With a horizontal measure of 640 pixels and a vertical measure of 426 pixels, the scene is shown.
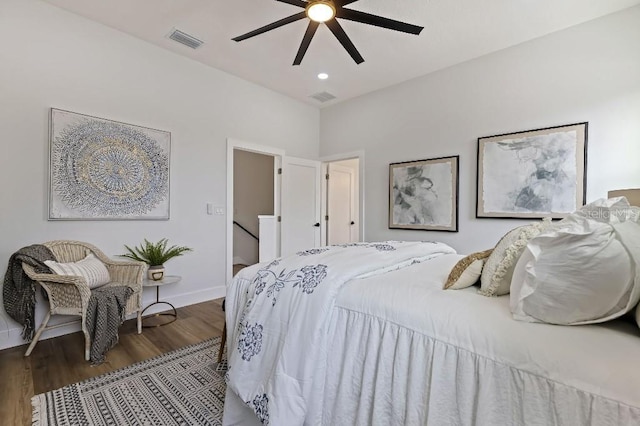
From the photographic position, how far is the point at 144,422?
1637mm

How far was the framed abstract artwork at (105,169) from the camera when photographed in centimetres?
274

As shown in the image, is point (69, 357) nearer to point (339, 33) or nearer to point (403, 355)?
point (403, 355)

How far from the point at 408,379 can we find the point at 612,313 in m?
0.64

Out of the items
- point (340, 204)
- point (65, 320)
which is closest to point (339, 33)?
point (65, 320)

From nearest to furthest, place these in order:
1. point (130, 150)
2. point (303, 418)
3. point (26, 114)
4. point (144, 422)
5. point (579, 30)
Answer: point (303, 418)
point (144, 422)
point (26, 114)
point (579, 30)
point (130, 150)

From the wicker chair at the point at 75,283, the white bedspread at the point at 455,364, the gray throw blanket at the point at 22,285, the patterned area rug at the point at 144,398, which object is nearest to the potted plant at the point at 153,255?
the wicker chair at the point at 75,283

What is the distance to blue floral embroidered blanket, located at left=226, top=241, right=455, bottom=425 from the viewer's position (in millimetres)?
1262

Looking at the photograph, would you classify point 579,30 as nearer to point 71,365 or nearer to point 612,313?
point 612,313

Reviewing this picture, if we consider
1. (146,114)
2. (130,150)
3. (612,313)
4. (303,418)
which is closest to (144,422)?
(303,418)

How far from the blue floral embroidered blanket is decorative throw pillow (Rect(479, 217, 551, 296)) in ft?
1.69

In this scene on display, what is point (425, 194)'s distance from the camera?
13.1ft

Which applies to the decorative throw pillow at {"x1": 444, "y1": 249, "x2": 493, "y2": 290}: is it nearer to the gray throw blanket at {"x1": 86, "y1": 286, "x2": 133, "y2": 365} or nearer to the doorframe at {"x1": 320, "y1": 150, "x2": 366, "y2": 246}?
the gray throw blanket at {"x1": 86, "y1": 286, "x2": 133, "y2": 365}

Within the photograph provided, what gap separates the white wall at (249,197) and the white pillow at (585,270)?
579 cm

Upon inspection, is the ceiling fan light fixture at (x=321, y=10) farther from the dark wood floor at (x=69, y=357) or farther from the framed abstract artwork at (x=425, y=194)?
the dark wood floor at (x=69, y=357)
